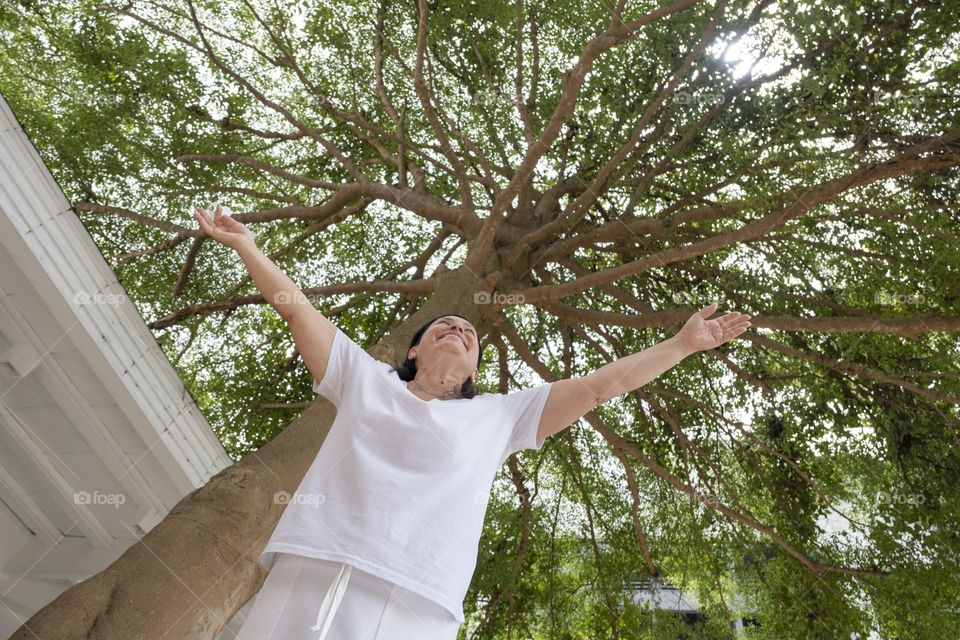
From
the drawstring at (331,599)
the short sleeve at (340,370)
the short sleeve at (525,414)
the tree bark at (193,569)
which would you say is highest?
the short sleeve at (525,414)

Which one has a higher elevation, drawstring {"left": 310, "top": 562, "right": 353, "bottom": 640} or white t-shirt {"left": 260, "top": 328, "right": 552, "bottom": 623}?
white t-shirt {"left": 260, "top": 328, "right": 552, "bottom": 623}

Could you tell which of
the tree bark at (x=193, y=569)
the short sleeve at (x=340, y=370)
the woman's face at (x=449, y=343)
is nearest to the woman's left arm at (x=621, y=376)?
the woman's face at (x=449, y=343)

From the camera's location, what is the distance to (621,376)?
2020 millimetres

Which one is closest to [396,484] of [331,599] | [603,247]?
[331,599]

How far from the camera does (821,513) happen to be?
512 centimetres

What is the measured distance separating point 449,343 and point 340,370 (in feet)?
1.05

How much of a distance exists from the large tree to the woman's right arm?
2.59 ft

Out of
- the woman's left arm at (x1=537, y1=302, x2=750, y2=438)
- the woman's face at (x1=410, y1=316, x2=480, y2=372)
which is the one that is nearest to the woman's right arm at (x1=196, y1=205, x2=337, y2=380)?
the woman's face at (x1=410, y1=316, x2=480, y2=372)

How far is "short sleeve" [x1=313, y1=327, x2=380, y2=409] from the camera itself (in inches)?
76.0

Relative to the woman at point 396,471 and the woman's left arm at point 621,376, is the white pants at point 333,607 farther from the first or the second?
the woman's left arm at point 621,376

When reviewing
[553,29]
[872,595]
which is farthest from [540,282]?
[872,595]

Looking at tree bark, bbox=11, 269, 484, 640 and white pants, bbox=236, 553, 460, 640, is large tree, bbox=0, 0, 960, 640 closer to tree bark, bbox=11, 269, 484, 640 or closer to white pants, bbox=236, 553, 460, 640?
tree bark, bbox=11, 269, 484, 640

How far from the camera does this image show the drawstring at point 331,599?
149cm

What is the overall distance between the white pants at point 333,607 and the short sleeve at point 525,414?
577 millimetres
